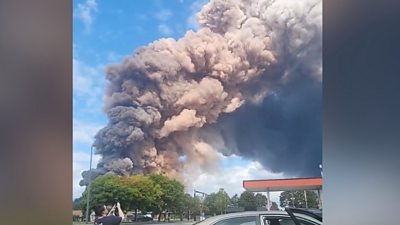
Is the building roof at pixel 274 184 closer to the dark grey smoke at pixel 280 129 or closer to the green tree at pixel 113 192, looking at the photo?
the dark grey smoke at pixel 280 129

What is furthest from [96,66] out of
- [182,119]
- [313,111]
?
[313,111]

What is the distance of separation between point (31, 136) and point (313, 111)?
251cm

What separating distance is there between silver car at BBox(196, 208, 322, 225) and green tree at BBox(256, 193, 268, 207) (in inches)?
10.2

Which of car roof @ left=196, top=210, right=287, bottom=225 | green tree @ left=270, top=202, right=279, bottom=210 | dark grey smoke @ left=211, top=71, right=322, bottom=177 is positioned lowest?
car roof @ left=196, top=210, right=287, bottom=225

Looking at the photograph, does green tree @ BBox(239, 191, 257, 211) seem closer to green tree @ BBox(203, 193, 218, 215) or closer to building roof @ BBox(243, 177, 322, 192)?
building roof @ BBox(243, 177, 322, 192)

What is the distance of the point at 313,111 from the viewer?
3486mm

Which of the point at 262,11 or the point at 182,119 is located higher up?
the point at 262,11

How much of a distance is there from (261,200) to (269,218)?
0.44 metres

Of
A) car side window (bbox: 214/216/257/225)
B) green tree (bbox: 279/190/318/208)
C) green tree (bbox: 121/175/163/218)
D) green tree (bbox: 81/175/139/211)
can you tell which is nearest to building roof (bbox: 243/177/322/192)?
green tree (bbox: 279/190/318/208)

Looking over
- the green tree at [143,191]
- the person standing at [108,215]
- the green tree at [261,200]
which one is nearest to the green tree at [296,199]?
the green tree at [261,200]

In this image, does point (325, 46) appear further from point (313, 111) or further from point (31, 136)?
point (313, 111)

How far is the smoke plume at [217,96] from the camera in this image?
3.57 meters

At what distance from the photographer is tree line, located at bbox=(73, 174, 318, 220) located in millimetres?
3393

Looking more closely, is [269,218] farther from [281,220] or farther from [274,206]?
[274,206]
